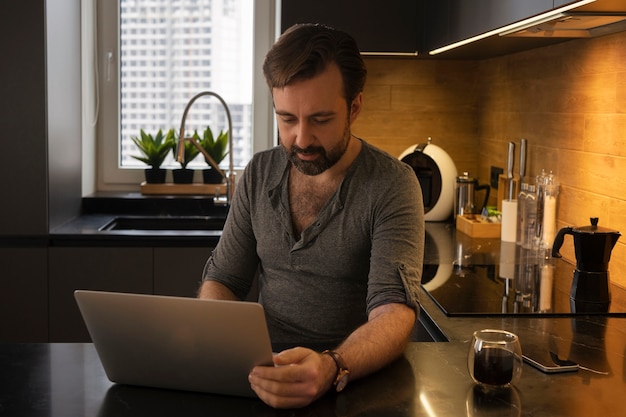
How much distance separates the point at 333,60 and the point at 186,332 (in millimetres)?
739

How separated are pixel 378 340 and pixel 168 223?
242cm

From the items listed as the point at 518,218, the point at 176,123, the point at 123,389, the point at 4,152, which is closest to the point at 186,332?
the point at 123,389

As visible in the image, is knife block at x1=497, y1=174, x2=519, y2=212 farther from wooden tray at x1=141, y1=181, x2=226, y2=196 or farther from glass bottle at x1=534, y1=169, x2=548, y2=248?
wooden tray at x1=141, y1=181, x2=226, y2=196

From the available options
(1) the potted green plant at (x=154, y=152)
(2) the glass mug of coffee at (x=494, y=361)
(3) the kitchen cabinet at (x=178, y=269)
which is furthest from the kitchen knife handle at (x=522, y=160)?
(2) the glass mug of coffee at (x=494, y=361)

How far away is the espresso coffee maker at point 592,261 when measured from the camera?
2.31 m

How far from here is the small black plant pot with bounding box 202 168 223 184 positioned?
13.7ft

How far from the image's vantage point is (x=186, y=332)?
146 centimetres

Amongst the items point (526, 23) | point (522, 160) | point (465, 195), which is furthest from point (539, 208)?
point (526, 23)

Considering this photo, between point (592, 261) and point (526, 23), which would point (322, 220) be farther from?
point (592, 261)

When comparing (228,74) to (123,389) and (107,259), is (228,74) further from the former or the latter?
(123,389)

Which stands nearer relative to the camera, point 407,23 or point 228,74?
point 407,23

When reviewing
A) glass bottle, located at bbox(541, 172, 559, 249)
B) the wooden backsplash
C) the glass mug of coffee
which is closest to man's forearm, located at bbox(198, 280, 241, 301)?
the glass mug of coffee

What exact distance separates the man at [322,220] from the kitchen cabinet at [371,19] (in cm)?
148

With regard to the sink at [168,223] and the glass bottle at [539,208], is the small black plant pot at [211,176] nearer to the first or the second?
the sink at [168,223]
